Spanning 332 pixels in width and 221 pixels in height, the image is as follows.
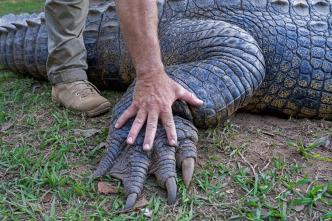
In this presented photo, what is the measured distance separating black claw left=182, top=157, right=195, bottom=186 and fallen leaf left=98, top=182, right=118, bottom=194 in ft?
1.11

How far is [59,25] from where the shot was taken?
246 centimetres

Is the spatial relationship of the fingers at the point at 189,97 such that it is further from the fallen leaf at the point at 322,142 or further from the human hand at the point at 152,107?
the fallen leaf at the point at 322,142

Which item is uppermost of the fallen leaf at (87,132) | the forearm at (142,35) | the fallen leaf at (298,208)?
the forearm at (142,35)

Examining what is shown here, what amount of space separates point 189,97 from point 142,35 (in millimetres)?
412

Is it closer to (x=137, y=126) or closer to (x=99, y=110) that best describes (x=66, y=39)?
(x=99, y=110)

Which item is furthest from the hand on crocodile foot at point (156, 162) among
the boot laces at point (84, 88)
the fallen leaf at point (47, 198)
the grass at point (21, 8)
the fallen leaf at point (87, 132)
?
the grass at point (21, 8)

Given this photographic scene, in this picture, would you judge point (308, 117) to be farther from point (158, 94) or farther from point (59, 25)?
point (59, 25)

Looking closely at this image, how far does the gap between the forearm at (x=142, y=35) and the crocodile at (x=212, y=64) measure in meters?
0.24

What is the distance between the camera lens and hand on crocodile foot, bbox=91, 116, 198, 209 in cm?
147

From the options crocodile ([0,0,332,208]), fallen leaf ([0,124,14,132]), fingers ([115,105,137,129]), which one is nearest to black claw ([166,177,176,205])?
crocodile ([0,0,332,208])

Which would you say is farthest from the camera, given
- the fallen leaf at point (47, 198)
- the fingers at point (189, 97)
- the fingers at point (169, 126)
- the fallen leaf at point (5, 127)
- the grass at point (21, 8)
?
the grass at point (21, 8)

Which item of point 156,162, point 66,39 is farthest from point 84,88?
point 156,162

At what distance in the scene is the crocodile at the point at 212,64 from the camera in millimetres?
1599

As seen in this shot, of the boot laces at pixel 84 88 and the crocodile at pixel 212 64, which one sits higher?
the crocodile at pixel 212 64
